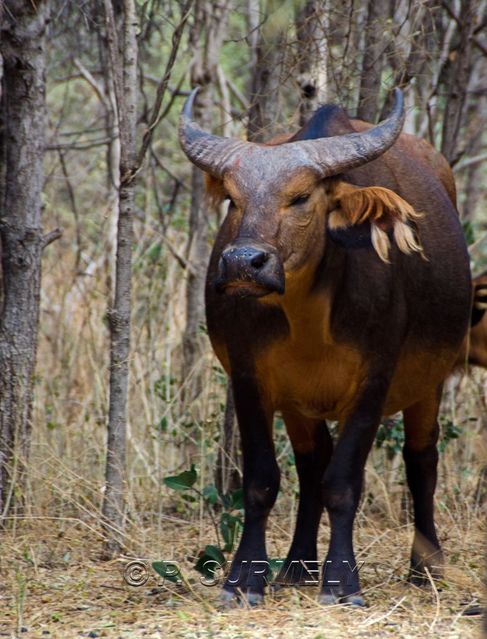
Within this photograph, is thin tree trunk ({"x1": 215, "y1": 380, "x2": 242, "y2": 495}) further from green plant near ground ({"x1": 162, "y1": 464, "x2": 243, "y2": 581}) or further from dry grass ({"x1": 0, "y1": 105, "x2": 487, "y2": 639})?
green plant near ground ({"x1": 162, "y1": 464, "x2": 243, "y2": 581})

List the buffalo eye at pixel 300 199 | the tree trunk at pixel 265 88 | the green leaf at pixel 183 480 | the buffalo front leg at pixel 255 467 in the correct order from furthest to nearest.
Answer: the tree trunk at pixel 265 88 < the green leaf at pixel 183 480 < the buffalo front leg at pixel 255 467 < the buffalo eye at pixel 300 199

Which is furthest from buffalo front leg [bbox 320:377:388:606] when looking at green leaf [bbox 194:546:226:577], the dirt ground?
green leaf [bbox 194:546:226:577]

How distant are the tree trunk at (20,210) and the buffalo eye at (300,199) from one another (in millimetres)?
1961

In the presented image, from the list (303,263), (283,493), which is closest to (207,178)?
(303,263)

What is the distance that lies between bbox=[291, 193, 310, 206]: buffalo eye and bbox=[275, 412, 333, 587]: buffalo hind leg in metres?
1.43

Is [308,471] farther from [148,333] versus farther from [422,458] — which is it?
[148,333]

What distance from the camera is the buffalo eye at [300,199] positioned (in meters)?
4.78

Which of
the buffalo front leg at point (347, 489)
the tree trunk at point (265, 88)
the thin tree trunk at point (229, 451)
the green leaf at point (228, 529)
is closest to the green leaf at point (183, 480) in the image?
the green leaf at point (228, 529)

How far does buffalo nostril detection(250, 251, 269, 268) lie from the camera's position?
438cm

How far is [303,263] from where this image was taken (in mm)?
4828

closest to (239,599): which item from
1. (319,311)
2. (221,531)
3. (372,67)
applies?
(221,531)

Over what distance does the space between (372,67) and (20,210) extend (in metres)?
2.49

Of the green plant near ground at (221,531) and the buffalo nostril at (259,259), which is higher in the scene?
the buffalo nostril at (259,259)

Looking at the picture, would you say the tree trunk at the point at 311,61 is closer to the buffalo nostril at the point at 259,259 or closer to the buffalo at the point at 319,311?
the buffalo at the point at 319,311
